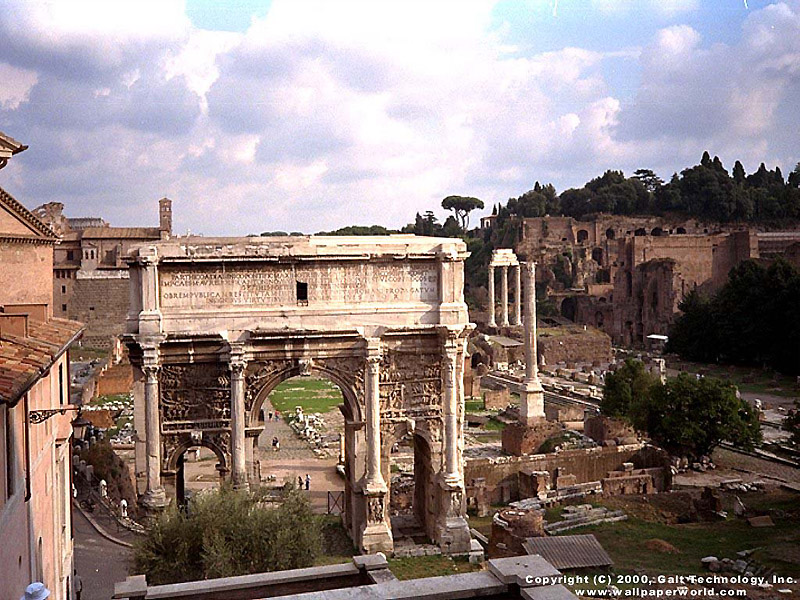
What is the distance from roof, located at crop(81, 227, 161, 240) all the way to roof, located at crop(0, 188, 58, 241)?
41.6 m

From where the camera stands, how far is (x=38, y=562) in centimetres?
912

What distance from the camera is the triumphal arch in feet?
50.2

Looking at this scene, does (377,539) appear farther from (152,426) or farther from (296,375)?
(152,426)

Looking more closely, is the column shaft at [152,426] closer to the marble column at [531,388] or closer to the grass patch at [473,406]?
the marble column at [531,388]

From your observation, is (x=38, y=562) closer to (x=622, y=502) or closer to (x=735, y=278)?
(x=622, y=502)

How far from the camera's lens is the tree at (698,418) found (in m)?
23.1

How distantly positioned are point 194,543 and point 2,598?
583 centimetres

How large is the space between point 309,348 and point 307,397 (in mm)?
26905

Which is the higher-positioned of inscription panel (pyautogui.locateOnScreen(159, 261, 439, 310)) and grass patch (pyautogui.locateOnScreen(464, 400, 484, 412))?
inscription panel (pyautogui.locateOnScreen(159, 261, 439, 310))

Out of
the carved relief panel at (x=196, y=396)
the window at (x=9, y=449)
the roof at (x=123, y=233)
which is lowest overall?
the carved relief panel at (x=196, y=396)

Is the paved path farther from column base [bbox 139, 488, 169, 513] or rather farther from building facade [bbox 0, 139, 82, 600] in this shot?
building facade [bbox 0, 139, 82, 600]

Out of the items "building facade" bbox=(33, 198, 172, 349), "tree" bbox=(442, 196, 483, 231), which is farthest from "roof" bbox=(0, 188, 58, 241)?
"tree" bbox=(442, 196, 483, 231)

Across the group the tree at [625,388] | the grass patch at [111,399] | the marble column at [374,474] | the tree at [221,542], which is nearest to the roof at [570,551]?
the marble column at [374,474]

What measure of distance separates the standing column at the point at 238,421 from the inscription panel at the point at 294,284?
1.24 m
